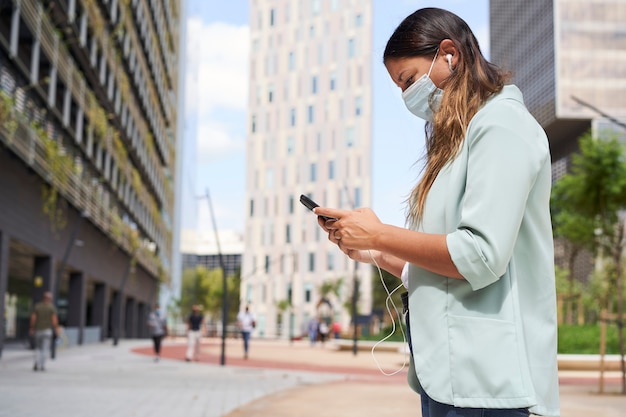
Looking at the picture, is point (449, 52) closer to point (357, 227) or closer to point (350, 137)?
point (357, 227)

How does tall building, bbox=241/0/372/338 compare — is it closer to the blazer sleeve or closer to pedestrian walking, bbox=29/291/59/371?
pedestrian walking, bbox=29/291/59/371

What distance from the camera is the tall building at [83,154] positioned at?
25.5 metres

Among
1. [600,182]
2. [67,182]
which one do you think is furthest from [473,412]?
[600,182]

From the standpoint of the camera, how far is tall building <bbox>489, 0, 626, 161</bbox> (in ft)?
299

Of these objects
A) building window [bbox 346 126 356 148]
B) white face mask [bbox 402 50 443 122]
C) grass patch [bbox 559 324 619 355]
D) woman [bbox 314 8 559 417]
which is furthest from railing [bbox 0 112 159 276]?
building window [bbox 346 126 356 148]

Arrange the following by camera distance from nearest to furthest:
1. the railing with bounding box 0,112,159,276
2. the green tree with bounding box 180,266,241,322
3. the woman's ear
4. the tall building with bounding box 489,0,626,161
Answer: the woman's ear, the railing with bounding box 0,112,159,276, the tall building with bounding box 489,0,626,161, the green tree with bounding box 180,266,241,322

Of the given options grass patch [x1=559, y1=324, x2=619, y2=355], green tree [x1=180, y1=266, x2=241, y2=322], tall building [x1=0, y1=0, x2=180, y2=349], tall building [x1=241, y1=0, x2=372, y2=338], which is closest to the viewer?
tall building [x1=0, y1=0, x2=180, y2=349]

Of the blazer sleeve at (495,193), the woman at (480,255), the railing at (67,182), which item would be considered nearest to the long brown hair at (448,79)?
the woman at (480,255)

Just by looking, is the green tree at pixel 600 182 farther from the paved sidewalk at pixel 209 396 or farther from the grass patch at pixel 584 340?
the paved sidewalk at pixel 209 396

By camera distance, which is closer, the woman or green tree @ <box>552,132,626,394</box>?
the woman

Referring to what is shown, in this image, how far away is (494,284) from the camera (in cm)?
191

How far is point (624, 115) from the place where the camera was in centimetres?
9075

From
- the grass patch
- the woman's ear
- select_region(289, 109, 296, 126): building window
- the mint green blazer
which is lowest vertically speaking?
the grass patch

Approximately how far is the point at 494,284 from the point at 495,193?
0.69 ft
